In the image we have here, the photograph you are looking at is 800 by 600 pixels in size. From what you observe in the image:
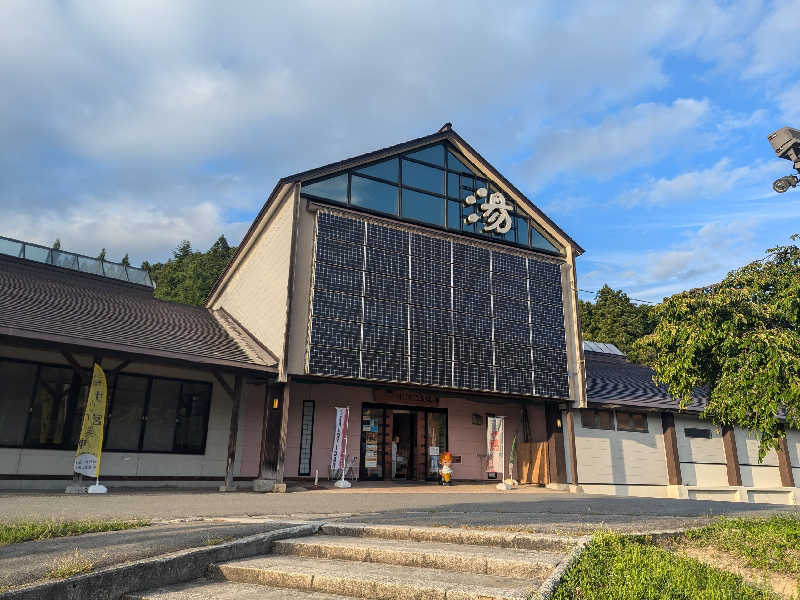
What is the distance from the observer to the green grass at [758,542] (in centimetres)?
477

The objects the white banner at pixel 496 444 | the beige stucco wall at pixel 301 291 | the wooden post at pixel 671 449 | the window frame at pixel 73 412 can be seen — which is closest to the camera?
the window frame at pixel 73 412

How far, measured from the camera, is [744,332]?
7.82 metres

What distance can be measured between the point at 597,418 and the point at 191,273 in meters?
34.8

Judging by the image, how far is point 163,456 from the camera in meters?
14.5

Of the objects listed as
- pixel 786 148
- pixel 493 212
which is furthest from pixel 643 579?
pixel 493 212

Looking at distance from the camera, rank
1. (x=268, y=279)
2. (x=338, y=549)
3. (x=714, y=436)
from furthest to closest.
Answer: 1. (x=714, y=436)
2. (x=268, y=279)
3. (x=338, y=549)

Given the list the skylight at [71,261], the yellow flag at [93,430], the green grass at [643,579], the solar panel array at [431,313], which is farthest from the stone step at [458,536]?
the skylight at [71,261]

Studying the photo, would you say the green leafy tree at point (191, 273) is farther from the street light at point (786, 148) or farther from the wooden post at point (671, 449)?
the street light at point (786, 148)

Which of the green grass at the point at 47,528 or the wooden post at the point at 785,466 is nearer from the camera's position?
the green grass at the point at 47,528

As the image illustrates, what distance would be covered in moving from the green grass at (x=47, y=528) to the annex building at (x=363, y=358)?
20.9 ft

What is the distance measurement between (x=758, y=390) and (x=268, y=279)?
13051mm

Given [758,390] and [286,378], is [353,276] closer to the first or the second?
[286,378]

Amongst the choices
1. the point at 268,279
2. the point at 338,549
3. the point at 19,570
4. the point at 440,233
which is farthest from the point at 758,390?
the point at 268,279

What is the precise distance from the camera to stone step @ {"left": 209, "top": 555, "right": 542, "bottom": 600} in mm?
3893
